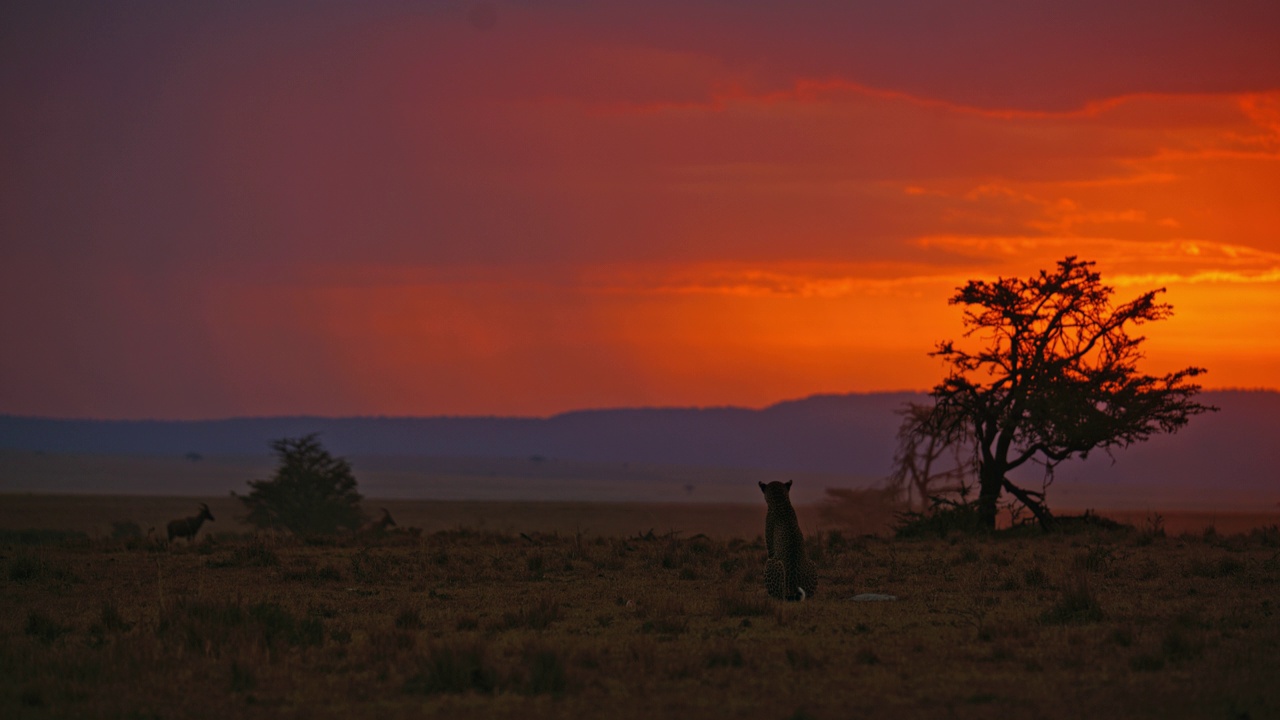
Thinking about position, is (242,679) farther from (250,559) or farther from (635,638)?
(250,559)

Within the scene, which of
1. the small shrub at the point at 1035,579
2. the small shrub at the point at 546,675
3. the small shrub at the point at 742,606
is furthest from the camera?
the small shrub at the point at 1035,579

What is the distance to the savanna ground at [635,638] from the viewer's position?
10.7 metres

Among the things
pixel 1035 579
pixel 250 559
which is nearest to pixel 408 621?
pixel 1035 579

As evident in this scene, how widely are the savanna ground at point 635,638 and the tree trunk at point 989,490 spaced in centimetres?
744

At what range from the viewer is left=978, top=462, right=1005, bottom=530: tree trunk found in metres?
30.8

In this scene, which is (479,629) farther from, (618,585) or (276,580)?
(276,580)

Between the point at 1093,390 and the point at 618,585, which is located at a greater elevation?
the point at 1093,390

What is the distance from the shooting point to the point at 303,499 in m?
56.7

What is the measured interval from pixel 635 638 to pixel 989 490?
19203mm

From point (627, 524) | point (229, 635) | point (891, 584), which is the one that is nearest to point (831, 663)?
point (229, 635)

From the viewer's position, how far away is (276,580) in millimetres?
20547

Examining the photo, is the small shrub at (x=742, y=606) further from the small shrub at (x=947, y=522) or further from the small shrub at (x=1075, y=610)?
the small shrub at (x=947, y=522)

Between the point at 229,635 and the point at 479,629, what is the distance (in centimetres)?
284

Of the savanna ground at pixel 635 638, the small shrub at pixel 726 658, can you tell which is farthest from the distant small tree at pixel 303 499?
the small shrub at pixel 726 658
